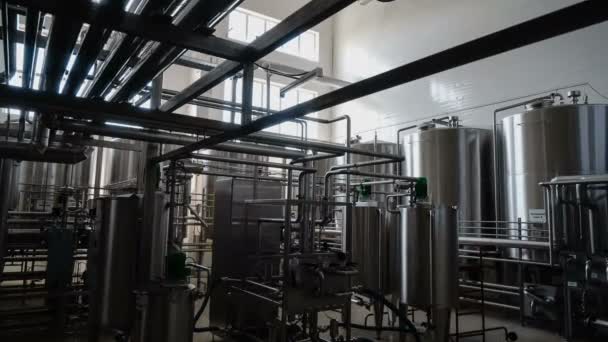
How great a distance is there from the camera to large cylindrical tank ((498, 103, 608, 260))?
3.86 metres

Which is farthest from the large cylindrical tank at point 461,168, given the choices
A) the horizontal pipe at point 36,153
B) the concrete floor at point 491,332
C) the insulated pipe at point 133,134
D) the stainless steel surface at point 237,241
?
the horizontal pipe at point 36,153

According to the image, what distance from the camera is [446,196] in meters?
4.97

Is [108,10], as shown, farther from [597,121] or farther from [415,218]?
[597,121]

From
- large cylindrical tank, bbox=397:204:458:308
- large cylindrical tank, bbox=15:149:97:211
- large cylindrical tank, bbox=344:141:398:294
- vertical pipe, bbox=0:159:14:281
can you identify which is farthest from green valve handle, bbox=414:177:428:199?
large cylindrical tank, bbox=15:149:97:211

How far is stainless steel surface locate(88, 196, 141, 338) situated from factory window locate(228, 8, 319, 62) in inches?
214

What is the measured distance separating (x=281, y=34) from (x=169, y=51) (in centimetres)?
58

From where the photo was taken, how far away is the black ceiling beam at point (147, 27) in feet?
4.17

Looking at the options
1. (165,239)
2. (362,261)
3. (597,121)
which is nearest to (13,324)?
(165,239)

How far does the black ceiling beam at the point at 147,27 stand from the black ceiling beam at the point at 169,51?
0.07ft

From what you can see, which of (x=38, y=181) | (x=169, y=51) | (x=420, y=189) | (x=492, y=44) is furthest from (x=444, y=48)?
(x=38, y=181)

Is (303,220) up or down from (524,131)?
down

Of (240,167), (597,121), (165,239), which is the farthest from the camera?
(240,167)

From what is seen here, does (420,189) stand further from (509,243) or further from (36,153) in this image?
(36,153)

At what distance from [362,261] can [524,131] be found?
7.55ft
